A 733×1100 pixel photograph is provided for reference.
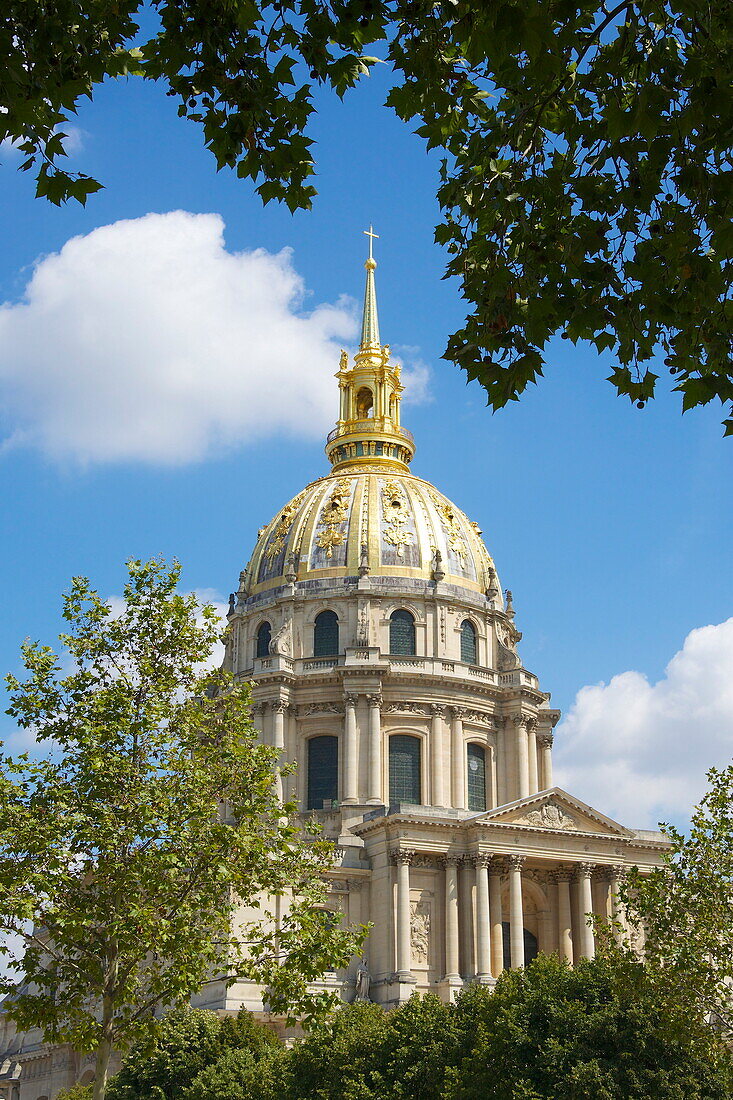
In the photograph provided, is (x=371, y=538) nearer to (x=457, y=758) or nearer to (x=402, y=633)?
(x=402, y=633)

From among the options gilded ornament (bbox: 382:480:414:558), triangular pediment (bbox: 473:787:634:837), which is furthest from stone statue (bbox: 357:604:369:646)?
triangular pediment (bbox: 473:787:634:837)

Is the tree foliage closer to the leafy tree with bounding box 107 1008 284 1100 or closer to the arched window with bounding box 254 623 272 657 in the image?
the leafy tree with bounding box 107 1008 284 1100

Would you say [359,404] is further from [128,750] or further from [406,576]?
[128,750]

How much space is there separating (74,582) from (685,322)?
794 inches

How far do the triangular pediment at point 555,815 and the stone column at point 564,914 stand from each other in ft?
8.30

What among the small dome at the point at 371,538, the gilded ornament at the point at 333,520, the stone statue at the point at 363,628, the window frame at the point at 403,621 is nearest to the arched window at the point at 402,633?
the window frame at the point at 403,621

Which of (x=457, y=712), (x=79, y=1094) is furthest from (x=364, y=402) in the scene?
(x=79, y=1094)

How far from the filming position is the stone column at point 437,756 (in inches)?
2955

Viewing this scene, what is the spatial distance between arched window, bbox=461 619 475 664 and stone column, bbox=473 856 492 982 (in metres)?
18.6

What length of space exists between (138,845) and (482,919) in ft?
127

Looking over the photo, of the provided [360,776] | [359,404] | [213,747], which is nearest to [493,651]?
[360,776]

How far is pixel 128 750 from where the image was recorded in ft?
94.8

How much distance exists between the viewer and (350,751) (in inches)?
2948

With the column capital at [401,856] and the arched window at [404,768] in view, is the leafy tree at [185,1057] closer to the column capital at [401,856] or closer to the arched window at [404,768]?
the column capital at [401,856]
